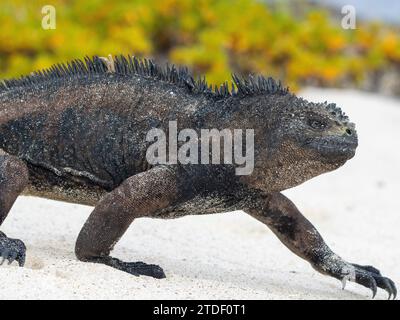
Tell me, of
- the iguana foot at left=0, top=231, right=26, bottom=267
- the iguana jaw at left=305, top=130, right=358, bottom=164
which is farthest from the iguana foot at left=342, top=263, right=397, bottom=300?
the iguana foot at left=0, top=231, right=26, bottom=267

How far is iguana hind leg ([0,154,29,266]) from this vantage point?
174 inches

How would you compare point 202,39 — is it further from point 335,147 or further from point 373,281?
point 335,147

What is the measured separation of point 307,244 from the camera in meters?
5.10

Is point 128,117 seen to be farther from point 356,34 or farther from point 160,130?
point 356,34

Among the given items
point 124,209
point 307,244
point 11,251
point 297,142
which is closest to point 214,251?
point 307,244

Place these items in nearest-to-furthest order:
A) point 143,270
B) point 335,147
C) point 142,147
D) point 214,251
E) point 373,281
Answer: point 335,147, point 143,270, point 142,147, point 373,281, point 214,251

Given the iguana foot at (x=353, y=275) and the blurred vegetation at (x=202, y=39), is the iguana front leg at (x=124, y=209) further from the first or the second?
the blurred vegetation at (x=202, y=39)

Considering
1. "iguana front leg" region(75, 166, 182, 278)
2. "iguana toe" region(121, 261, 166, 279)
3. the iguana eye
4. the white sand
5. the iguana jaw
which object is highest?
the iguana eye

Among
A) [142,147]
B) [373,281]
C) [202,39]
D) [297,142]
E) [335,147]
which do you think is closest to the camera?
[335,147]

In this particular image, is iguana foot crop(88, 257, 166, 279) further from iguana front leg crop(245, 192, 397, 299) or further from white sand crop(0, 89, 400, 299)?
iguana front leg crop(245, 192, 397, 299)

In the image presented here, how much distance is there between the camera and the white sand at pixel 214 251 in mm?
4184

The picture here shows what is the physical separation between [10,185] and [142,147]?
76 cm
